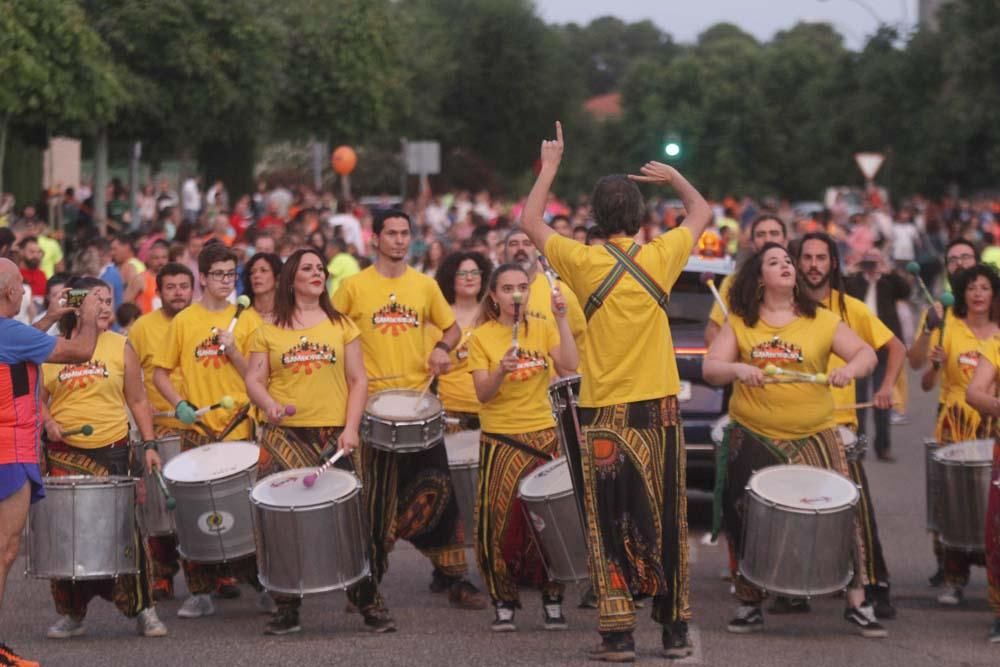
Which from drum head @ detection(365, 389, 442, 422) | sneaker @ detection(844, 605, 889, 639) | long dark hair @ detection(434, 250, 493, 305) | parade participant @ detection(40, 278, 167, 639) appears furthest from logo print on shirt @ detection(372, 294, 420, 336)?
sneaker @ detection(844, 605, 889, 639)

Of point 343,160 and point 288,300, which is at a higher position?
point 343,160

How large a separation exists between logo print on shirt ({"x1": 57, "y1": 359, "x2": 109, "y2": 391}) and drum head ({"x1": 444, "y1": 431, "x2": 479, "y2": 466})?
1951mm

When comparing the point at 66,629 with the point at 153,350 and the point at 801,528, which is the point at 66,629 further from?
the point at 801,528

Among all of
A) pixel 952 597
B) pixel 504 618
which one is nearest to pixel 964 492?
pixel 952 597

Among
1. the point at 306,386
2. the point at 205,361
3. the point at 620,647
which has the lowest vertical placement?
the point at 620,647

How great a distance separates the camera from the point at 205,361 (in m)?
10.6

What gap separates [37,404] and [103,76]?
17.2 metres

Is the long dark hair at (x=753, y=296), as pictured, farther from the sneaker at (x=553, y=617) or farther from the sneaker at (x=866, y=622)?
the sneaker at (x=553, y=617)

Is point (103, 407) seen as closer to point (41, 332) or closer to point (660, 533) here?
point (41, 332)

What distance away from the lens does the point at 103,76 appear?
2519cm

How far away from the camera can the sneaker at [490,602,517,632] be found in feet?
31.9

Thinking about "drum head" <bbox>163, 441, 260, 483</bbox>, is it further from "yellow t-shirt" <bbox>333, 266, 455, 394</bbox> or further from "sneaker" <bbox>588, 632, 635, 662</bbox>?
"sneaker" <bbox>588, 632, 635, 662</bbox>

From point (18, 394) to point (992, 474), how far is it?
4.56m

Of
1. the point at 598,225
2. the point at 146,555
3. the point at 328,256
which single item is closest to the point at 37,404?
the point at 146,555
